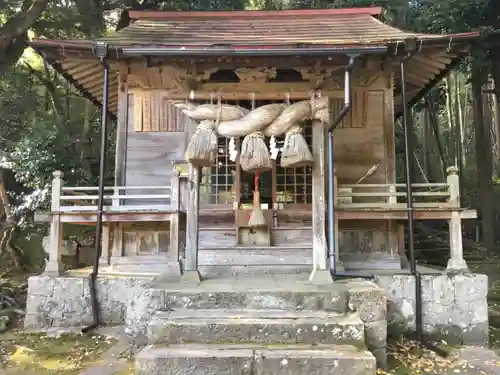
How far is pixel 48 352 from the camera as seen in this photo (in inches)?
267

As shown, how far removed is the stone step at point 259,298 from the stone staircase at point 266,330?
0.01m

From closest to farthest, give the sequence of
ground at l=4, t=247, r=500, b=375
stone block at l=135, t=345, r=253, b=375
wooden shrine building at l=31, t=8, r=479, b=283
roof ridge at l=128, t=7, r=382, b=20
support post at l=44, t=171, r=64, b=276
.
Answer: stone block at l=135, t=345, r=253, b=375
ground at l=4, t=247, r=500, b=375
wooden shrine building at l=31, t=8, r=479, b=283
support post at l=44, t=171, r=64, b=276
roof ridge at l=128, t=7, r=382, b=20

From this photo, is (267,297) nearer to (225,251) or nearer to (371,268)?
(225,251)

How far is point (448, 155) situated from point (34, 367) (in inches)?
944

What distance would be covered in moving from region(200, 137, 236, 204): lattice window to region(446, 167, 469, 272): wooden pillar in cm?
422

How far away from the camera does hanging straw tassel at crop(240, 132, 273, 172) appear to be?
6.36m

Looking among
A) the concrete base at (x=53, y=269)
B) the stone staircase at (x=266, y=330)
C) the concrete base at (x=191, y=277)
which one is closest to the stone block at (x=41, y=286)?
the concrete base at (x=53, y=269)

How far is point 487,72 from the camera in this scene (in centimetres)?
1223

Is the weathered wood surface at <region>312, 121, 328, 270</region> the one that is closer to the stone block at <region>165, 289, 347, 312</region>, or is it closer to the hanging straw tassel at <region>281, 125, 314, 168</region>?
the hanging straw tassel at <region>281, 125, 314, 168</region>

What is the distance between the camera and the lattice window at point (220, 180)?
9156mm

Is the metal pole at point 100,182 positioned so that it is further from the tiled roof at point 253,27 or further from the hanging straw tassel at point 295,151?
the hanging straw tassel at point 295,151

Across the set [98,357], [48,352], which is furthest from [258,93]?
[48,352]

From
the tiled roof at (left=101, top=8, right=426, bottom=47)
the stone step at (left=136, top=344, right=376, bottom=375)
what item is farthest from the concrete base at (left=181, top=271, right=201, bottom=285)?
the tiled roof at (left=101, top=8, right=426, bottom=47)

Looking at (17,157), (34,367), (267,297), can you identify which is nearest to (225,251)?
(267,297)
